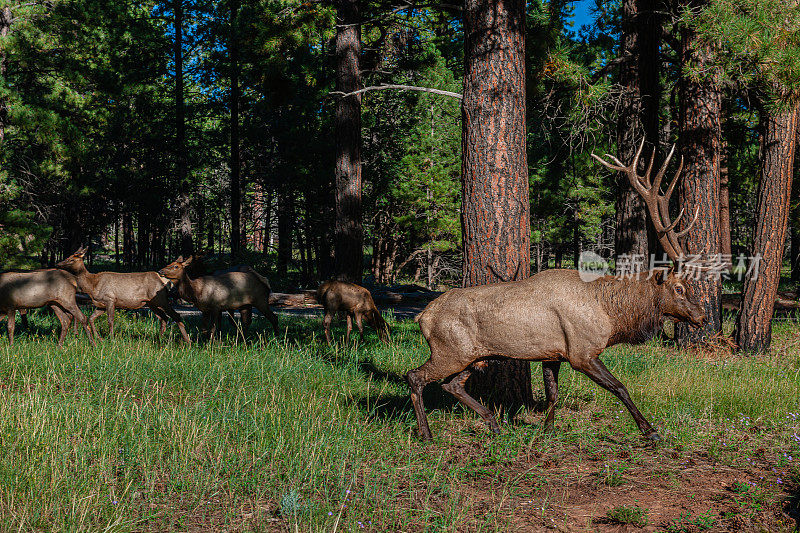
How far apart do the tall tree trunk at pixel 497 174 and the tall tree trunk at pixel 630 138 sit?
217 inches

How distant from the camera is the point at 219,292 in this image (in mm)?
10531

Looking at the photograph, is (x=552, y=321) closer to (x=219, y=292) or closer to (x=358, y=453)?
(x=358, y=453)

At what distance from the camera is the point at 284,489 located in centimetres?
415

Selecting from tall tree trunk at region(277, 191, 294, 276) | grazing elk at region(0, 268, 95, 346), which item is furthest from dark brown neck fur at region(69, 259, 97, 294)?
tall tree trunk at region(277, 191, 294, 276)

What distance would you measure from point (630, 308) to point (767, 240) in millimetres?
6174

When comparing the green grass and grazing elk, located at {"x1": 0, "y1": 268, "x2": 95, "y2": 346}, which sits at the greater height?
grazing elk, located at {"x1": 0, "y1": 268, "x2": 95, "y2": 346}

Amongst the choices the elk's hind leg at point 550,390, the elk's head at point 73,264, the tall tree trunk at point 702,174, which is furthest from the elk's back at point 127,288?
the tall tree trunk at point 702,174

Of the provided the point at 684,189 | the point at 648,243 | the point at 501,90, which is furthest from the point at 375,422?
the point at 648,243

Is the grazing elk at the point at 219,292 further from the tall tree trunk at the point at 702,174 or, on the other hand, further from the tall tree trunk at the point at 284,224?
the tall tree trunk at the point at 284,224

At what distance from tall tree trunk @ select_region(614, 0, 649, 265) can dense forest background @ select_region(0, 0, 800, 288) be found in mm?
55

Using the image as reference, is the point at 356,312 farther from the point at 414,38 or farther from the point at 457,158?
the point at 414,38

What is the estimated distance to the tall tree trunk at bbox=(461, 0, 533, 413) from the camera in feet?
20.3

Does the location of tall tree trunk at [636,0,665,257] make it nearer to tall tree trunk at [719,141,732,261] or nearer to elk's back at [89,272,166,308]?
tall tree trunk at [719,141,732,261]

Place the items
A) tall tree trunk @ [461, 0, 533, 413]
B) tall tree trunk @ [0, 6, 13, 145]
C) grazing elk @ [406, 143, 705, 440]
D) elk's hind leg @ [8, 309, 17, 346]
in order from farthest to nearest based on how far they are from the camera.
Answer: tall tree trunk @ [0, 6, 13, 145] → elk's hind leg @ [8, 309, 17, 346] → tall tree trunk @ [461, 0, 533, 413] → grazing elk @ [406, 143, 705, 440]
